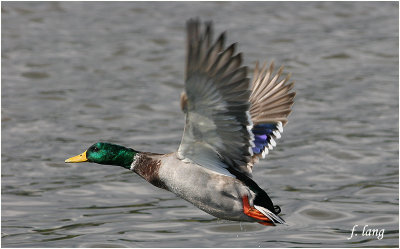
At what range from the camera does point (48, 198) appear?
347 inches

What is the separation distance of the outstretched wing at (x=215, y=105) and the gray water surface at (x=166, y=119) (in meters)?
1.92

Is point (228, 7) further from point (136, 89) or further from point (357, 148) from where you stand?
point (357, 148)

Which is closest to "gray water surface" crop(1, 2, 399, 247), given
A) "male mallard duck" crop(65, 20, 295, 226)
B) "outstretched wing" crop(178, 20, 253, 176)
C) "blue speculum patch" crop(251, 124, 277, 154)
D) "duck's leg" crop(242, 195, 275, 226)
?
"blue speculum patch" crop(251, 124, 277, 154)

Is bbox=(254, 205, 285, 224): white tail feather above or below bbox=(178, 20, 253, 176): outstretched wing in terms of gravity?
below

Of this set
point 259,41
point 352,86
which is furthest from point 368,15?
point 352,86

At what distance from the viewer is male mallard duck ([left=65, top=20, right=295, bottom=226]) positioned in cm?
505

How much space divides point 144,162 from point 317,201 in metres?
3.02

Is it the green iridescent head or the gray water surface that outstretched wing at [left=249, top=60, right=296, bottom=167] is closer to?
the green iridescent head

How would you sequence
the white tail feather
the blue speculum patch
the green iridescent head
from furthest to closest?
the blue speculum patch
the green iridescent head
the white tail feather

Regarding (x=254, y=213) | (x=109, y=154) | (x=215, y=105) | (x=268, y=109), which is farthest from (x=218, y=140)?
(x=268, y=109)

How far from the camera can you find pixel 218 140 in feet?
18.7

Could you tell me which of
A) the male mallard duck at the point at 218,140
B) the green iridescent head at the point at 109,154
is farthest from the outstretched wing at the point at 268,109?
the green iridescent head at the point at 109,154

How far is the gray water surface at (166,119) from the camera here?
8.07 m

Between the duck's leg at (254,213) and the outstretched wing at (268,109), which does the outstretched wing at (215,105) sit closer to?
the duck's leg at (254,213)
